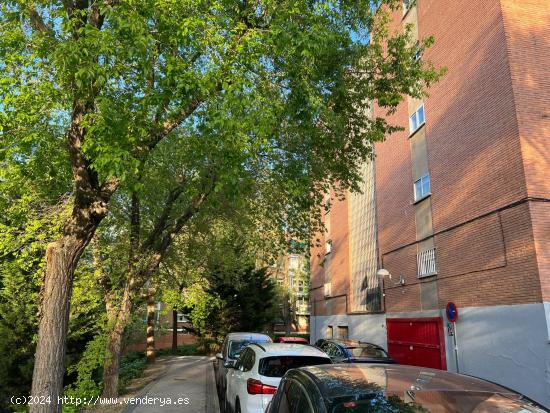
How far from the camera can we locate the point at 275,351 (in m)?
7.33

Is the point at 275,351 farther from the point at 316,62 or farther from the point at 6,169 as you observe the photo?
the point at 6,169

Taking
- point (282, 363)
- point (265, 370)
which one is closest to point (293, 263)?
point (282, 363)

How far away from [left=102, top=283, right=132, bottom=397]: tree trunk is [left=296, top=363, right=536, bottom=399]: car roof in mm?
8919

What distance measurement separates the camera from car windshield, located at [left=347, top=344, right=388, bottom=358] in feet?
41.7

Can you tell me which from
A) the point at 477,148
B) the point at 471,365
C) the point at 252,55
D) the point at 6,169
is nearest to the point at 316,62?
the point at 252,55

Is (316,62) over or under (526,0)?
under

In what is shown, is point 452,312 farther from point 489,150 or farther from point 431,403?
point 431,403

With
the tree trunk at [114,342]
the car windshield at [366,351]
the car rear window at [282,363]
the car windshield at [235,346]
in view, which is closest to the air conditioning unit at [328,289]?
the car windshield at [366,351]

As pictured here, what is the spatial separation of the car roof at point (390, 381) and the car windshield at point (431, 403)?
0.08m

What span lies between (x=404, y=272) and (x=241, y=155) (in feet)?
37.4

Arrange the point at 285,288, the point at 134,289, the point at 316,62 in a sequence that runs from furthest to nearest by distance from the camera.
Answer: the point at 285,288 → the point at 134,289 → the point at 316,62

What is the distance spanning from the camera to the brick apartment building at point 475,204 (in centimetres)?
1032

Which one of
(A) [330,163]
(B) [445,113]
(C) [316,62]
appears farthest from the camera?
(B) [445,113]

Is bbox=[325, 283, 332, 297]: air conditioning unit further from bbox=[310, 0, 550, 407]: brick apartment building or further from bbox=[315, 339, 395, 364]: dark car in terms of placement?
bbox=[315, 339, 395, 364]: dark car
